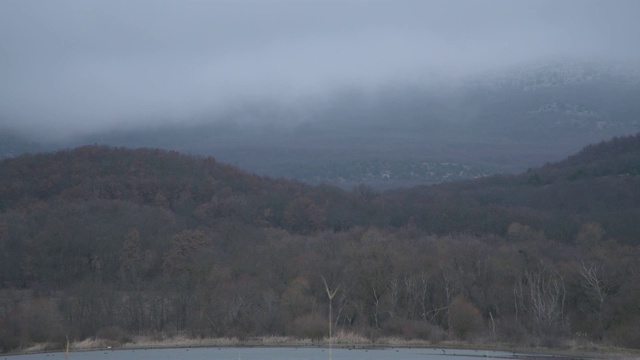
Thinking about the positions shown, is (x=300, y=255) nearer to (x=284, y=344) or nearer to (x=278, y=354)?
(x=284, y=344)

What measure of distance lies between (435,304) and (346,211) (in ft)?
178

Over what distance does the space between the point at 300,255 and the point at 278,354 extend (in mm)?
28119

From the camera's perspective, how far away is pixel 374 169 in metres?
178

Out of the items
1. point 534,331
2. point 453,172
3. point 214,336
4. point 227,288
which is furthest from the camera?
point 453,172

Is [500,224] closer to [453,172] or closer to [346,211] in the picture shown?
[346,211]

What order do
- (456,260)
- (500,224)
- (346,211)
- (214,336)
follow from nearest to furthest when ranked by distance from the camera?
(214,336) → (456,260) → (500,224) → (346,211)

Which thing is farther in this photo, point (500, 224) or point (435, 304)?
point (500, 224)

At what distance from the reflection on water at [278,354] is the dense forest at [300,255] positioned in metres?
3.35

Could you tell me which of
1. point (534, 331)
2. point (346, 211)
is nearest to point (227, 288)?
point (534, 331)

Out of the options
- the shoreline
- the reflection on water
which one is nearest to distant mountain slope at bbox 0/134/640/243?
the shoreline

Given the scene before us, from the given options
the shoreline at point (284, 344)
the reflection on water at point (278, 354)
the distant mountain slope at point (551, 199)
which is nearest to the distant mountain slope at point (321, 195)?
the distant mountain slope at point (551, 199)

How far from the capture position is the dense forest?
1937 inches

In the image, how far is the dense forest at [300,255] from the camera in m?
49.2

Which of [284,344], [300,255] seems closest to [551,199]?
[300,255]
